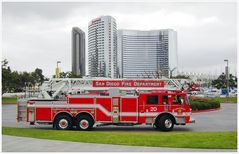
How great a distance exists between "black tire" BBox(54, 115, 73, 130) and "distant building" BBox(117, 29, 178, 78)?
9773 centimetres

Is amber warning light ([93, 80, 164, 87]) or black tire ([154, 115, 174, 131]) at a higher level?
amber warning light ([93, 80, 164, 87])

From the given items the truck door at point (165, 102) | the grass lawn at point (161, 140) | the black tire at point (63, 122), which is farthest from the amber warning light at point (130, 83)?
the grass lawn at point (161, 140)

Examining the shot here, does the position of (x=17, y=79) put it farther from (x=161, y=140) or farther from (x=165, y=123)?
(x=161, y=140)

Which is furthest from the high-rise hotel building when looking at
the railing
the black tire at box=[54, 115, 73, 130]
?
the black tire at box=[54, 115, 73, 130]

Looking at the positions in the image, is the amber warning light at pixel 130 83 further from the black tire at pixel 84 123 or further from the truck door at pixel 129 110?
the black tire at pixel 84 123

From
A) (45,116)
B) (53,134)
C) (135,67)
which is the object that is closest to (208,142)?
(53,134)

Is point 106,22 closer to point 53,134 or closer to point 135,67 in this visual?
point 135,67

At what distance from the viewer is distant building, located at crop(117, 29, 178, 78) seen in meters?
118

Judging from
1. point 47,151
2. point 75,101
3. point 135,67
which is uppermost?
point 135,67

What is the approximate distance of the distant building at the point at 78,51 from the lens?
13001cm

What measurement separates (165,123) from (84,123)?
4.02 m

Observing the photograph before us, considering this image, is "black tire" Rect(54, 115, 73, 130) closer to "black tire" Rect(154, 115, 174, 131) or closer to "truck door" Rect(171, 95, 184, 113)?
"black tire" Rect(154, 115, 174, 131)

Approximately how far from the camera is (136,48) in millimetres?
126812

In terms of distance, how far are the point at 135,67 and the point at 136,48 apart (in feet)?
24.6
